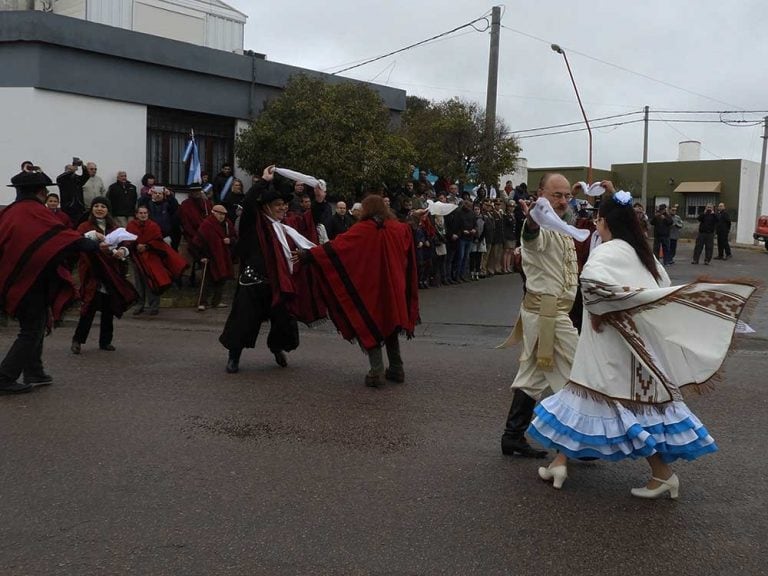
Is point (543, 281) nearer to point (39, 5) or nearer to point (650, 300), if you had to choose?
point (650, 300)

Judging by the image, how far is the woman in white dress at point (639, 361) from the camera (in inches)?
181

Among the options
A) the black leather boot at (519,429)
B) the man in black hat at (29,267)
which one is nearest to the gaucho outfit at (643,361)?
the black leather boot at (519,429)

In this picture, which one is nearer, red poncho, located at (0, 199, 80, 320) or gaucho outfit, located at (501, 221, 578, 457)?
gaucho outfit, located at (501, 221, 578, 457)

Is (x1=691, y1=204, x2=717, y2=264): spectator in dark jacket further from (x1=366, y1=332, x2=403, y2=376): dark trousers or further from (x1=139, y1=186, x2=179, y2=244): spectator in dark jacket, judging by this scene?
(x1=366, y1=332, x2=403, y2=376): dark trousers

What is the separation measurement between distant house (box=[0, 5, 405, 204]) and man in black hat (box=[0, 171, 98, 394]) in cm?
1047

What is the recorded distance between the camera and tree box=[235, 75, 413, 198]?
17578mm

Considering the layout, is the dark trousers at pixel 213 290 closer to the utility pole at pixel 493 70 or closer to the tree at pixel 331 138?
the tree at pixel 331 138

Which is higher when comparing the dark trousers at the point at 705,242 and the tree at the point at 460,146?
the tree at the point at 460,146

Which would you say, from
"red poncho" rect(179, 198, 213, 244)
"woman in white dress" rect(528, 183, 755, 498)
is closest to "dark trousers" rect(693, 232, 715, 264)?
"red poncho" rect(179, 198, 213, 244)

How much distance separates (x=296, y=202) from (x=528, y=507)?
10152 mm

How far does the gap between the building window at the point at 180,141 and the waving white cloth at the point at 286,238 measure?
1145 cm

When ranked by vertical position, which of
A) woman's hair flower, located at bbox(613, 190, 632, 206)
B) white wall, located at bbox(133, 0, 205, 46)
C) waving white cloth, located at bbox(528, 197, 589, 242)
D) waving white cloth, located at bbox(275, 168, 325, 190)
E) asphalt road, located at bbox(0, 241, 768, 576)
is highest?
white wall, located at bbox(133, 0, 205, 46)

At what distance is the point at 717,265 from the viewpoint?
24.6 m

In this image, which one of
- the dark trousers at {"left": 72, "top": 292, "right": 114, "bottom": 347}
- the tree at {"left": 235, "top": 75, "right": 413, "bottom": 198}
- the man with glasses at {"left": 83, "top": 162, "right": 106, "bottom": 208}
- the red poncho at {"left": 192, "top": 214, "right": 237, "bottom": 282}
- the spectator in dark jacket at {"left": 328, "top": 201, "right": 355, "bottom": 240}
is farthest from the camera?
the tree at {"left": 235, "top": 75, "right": 413, "bottom": 198}
